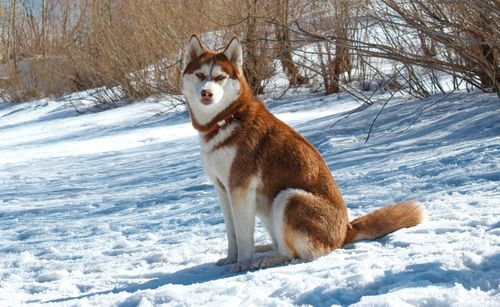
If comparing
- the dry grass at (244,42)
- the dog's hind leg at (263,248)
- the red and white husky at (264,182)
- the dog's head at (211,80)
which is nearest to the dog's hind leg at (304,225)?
the red and white husky at (264,182)

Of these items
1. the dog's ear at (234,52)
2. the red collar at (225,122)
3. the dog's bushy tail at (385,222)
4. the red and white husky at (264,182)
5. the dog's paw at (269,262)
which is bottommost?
the dog's paw at (269,262)

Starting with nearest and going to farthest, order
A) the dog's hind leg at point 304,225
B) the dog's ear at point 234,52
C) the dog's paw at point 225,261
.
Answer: the dog's hind leg at point 304,225
the dog's paw at point 225,261
the dog's ear at point 234,52

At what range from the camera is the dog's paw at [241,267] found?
4152 millimetres

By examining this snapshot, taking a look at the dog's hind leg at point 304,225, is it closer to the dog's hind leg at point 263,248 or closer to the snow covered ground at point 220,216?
the snow covered ground at point 220,216

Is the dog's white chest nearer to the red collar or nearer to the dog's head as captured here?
the red collar

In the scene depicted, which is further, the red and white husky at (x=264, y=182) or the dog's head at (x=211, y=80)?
the dog's head at (x=211, y=80)

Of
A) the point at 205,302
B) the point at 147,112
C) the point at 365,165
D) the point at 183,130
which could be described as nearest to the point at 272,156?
the point at 205,302

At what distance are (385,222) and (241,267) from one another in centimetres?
89

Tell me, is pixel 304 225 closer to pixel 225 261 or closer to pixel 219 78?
pixel 225 261

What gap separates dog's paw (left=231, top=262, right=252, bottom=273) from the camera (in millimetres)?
4152

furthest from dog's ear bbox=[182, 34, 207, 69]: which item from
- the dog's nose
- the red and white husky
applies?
the dog's nose

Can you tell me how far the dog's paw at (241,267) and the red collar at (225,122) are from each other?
0.77m

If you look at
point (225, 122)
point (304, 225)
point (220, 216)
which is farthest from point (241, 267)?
point (220, 216)

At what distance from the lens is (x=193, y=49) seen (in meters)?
4.54
